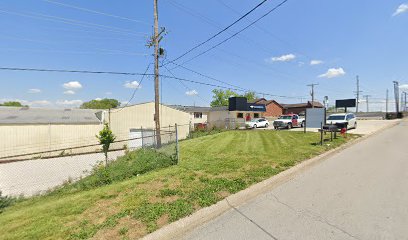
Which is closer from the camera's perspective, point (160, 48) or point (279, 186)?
point (279, 186)

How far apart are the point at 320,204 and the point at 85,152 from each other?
2466cm

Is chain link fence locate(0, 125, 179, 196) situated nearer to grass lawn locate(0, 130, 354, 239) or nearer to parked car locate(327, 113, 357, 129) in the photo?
grass lawn locate(0, 130, 354, 239)

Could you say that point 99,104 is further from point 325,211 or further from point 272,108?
point 325,211

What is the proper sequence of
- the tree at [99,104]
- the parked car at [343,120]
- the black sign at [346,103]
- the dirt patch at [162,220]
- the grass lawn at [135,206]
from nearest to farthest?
1. the grass lawn at [135,206]
2. the dirt patch at [162,220]
3. the parked car at [343,120]
4. the black sign at [346,103]
5. the tree at [99,104]

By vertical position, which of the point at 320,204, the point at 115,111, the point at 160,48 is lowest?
the point at 320,204

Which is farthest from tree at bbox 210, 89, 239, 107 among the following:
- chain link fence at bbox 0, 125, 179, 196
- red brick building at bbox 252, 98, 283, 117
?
chain link fence at bbox 0, 125, 179, 196

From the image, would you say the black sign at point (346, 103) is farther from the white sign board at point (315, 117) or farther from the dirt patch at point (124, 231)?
the dirt patch at point (124, 231)

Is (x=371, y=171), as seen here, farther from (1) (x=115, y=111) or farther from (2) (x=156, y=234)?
(1) (x=115, y=111)

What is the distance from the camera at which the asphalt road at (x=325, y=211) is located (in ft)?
12.4

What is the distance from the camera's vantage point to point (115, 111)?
27.3 meters

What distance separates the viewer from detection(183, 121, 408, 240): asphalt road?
3773 mm

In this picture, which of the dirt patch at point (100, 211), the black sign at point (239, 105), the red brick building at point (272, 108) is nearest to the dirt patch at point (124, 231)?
the dirt patch at point (100, 211)

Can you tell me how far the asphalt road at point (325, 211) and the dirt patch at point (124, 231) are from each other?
0.86 metres

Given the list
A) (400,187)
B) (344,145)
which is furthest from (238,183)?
(344,145)
